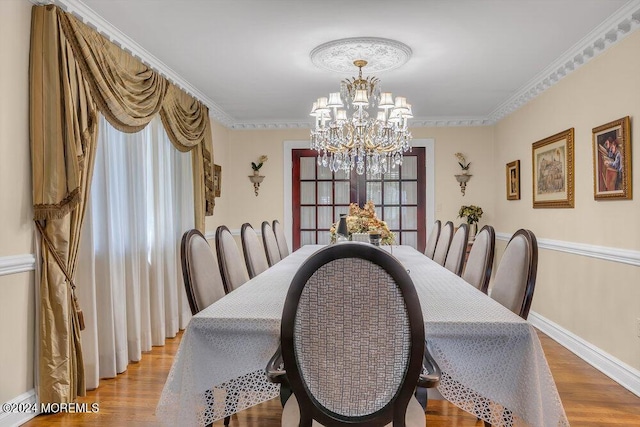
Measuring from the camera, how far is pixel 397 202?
602 centimetres

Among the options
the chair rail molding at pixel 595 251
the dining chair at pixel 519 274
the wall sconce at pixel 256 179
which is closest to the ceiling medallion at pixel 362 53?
the dining chair at pixel 519 274

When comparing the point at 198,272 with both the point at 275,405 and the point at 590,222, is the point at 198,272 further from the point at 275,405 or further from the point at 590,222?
the point at 590,222

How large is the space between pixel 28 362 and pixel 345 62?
285 centimetres

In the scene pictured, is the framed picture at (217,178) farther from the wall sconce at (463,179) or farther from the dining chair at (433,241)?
the wall sconce at (463,179)

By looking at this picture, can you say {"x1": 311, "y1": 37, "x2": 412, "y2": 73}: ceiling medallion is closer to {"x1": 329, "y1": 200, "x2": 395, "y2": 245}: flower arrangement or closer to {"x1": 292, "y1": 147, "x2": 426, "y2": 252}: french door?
{"x1": 329, "y1": 200, "x2": 395, "y2": 245}: flower arrangement

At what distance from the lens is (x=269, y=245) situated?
3711 millimetres

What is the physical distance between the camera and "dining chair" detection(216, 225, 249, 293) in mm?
A: 2377

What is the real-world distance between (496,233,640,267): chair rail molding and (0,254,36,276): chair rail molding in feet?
11.7

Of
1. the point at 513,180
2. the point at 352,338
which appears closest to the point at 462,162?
the point at 513,180

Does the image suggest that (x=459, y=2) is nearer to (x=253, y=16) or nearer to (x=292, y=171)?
(x=253, y=16)

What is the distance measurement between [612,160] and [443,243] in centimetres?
137

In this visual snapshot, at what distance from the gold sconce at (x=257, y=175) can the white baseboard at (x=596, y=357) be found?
3722 mm

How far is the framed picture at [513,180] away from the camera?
16.0ft

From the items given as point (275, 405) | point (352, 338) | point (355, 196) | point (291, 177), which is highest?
point (291, 177)
